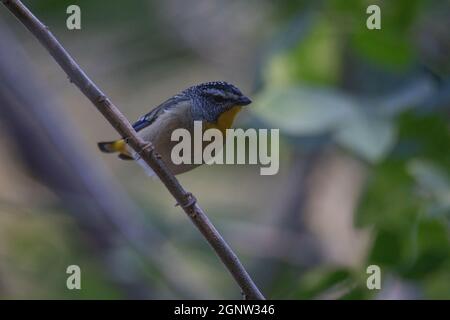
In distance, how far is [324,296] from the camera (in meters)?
2.37

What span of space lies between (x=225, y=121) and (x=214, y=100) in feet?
0.19

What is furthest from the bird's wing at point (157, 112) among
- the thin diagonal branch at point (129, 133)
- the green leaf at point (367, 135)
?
the green leaf at point (367, 135)

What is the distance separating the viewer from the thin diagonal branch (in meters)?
1.52

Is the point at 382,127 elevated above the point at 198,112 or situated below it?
above

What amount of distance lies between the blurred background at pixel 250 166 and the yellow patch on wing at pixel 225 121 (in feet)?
1.49

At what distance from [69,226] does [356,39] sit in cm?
191

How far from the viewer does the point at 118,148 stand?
2.34 meters

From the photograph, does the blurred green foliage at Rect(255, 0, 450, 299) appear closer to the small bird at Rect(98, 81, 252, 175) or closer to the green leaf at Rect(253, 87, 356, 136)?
the green leaf at Rect(253, 87, 356, 136)

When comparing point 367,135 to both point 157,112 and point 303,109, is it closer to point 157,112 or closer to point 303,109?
point 303,109

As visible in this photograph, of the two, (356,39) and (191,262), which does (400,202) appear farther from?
(191,262)

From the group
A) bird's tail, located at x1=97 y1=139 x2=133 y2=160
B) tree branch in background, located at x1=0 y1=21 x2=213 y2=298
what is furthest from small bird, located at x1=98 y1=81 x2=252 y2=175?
tree branch in background, located at x1=0 y1=21 x2=213 y2=298

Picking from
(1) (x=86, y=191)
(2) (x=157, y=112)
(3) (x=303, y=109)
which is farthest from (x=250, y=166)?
(2) (x=157, y=112)

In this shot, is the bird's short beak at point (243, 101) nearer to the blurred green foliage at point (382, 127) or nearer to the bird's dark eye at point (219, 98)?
the bird's dark eye at point (219, 98)
